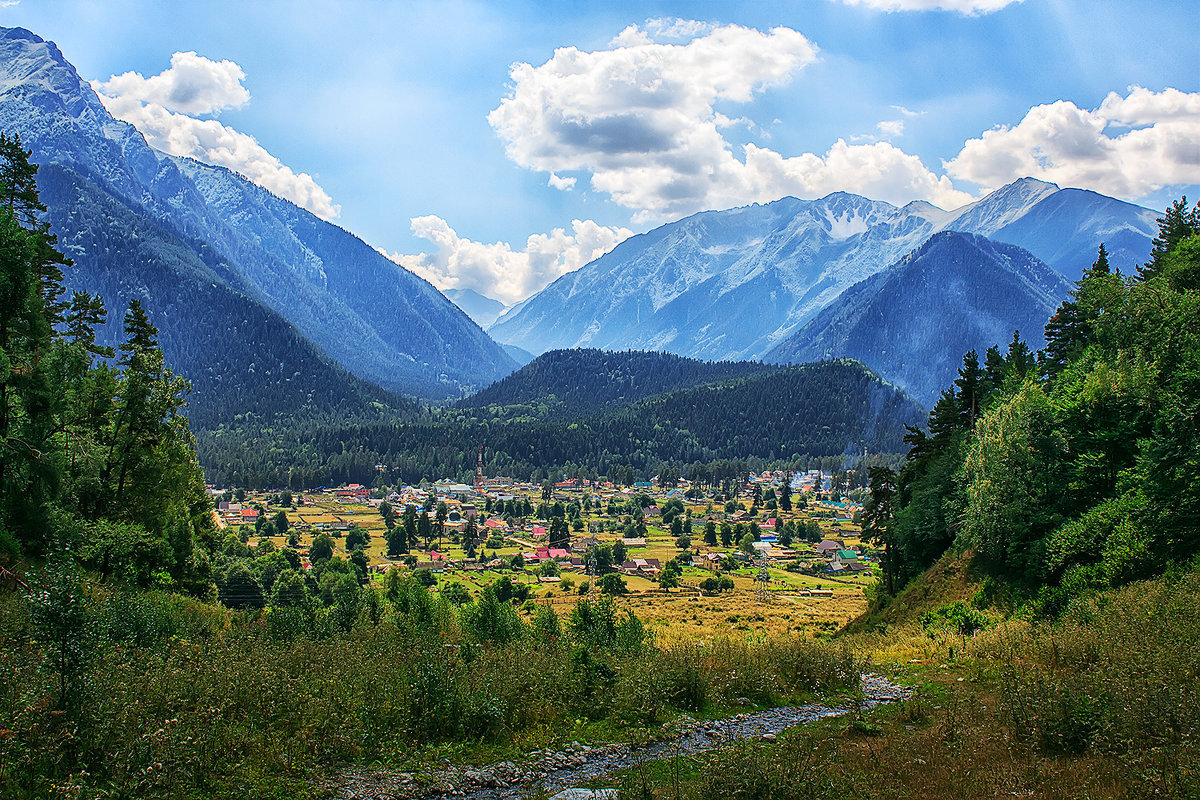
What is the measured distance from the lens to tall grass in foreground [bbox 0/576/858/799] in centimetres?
1020

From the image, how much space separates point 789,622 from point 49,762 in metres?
49.9

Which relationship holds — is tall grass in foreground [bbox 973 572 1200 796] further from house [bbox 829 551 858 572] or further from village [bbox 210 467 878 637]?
house [bbox 829 551 858 572]

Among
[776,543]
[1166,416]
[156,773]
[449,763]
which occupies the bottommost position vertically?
[776,543]

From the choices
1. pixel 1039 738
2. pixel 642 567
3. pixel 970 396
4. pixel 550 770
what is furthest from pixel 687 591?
pixel 1039 738

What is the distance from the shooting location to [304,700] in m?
13.6

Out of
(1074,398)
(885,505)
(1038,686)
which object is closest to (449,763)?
(1038,686)

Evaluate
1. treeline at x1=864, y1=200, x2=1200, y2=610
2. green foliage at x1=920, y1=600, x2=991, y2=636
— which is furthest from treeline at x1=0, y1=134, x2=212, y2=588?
treeline at x1=864, y1=200, x2=1200, y2=610

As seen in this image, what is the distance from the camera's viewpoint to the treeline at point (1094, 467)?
63.6ft

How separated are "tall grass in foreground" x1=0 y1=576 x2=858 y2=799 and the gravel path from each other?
886 mm

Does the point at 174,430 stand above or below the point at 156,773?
above

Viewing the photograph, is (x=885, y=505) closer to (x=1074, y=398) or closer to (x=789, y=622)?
(x=789, y=622)

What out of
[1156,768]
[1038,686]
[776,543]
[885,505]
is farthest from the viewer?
[776,543]

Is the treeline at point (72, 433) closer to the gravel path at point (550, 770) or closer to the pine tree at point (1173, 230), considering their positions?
the gravel path at point (550, 770)

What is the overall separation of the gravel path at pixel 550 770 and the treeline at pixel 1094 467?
37.8 ft
